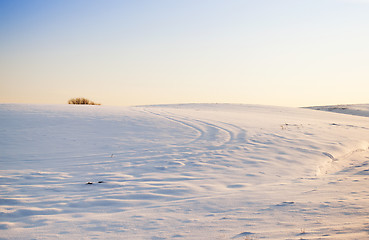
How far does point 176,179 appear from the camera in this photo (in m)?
6.75

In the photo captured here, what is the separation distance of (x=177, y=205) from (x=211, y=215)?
655 mm

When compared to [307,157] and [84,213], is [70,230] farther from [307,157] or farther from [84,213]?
[307,157]

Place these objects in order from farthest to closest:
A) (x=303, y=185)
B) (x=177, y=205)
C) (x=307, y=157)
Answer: (x=307, y=157), (x=303, y=185), (x=177, y=205)

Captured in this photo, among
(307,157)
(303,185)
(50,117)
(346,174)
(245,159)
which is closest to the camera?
(303,185)

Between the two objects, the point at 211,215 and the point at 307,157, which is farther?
the point at 307,157

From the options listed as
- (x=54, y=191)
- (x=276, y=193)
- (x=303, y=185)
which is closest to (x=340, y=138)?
(x=303, y=185)

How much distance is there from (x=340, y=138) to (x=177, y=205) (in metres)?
8.58

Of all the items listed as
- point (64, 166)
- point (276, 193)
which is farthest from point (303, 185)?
point (64, 166)

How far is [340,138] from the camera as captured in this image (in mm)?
11758

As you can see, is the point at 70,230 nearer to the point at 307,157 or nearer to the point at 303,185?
the point at 303,185

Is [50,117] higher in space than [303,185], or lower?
higher

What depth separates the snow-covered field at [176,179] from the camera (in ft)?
13.9

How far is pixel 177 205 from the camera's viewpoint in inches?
201

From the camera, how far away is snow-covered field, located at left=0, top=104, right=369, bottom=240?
4238mm
